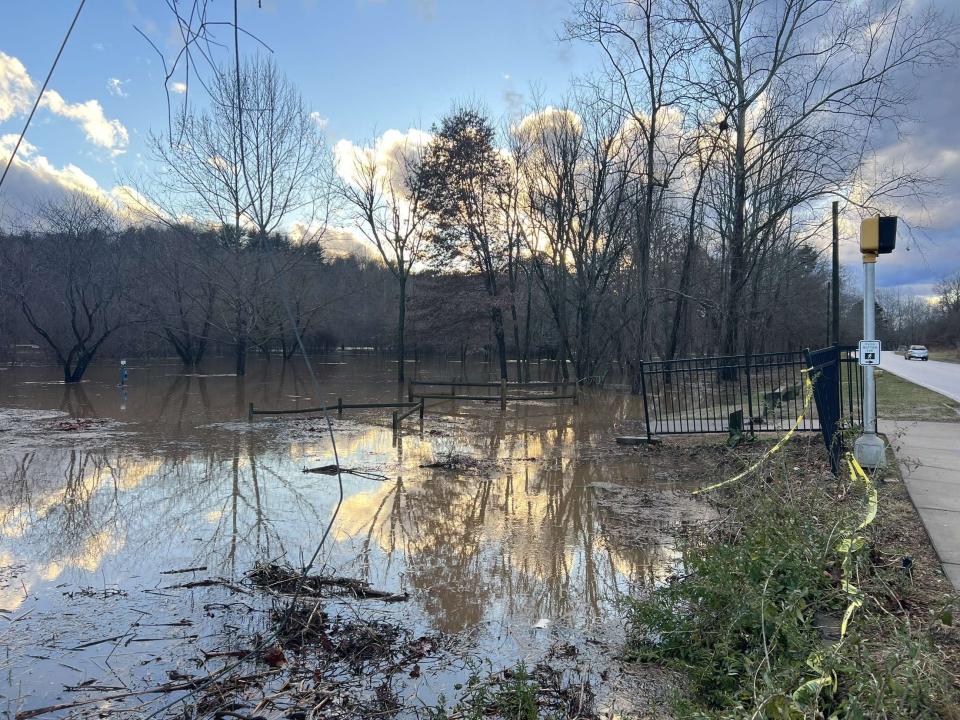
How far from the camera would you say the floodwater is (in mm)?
4637

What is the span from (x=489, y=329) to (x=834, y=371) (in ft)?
99.1

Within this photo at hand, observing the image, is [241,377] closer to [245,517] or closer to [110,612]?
[245,517]

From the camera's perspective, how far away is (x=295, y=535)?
23.9 ft

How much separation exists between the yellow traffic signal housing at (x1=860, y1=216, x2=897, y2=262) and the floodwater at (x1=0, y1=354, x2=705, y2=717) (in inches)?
145

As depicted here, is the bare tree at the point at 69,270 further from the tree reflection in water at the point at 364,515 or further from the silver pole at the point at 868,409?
the silver pole at the point at 868,409

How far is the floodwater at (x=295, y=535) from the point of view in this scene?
4637mm

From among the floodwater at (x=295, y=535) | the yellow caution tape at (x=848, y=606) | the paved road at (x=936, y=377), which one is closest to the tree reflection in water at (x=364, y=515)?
the floodwater at (x=295, y=535)

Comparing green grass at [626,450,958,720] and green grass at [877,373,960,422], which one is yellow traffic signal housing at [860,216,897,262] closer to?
green grass at [626,450,958,720]

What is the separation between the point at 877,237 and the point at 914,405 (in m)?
9.19

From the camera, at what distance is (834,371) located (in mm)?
8086

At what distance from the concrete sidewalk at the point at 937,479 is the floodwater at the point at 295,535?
224 cm

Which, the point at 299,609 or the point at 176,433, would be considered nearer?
the point at 299,609

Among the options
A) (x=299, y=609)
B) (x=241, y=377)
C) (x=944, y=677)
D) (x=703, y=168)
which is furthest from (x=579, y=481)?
(x=241, y=377)

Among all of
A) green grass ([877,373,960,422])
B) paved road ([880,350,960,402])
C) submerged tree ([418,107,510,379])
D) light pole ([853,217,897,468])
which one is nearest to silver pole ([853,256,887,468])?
light pole ([853,217,897,468])
